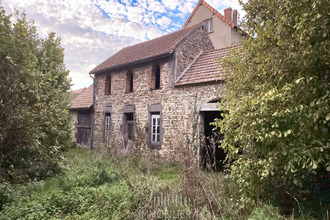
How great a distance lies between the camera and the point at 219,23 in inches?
625

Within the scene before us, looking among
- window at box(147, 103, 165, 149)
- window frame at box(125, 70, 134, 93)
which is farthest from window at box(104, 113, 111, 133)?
window at box(147, 103, 165, 149)

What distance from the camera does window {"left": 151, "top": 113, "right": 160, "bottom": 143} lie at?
11.0 metres

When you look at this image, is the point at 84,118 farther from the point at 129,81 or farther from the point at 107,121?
the point at 129,81

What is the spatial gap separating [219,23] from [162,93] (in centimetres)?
835

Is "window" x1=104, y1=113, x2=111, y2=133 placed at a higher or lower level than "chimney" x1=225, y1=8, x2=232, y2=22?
lower

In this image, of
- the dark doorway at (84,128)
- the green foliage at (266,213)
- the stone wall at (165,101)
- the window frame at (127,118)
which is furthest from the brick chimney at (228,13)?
the green foliage at (266,213)

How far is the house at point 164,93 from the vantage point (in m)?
9.27

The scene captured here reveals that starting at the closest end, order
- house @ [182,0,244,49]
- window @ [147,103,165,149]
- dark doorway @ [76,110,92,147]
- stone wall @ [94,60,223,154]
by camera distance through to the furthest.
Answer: stone wall @ [94,60,223,154], window @ [147,103,165,149], dark doorway @ [76,110,92,147], house @ [182,0,244,49]

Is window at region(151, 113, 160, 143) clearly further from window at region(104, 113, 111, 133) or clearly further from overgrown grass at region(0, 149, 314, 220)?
overgrown grass at region(0, 149, 314, 220)

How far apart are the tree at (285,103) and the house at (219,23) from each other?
1067 cm

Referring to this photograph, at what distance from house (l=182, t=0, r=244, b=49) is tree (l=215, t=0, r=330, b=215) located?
35.0 ft

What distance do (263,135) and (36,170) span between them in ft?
19.6

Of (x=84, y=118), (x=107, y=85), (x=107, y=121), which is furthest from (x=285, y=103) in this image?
(x=84, y=118)

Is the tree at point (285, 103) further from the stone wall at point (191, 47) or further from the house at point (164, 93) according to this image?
the stone wall at point (191, 47)
